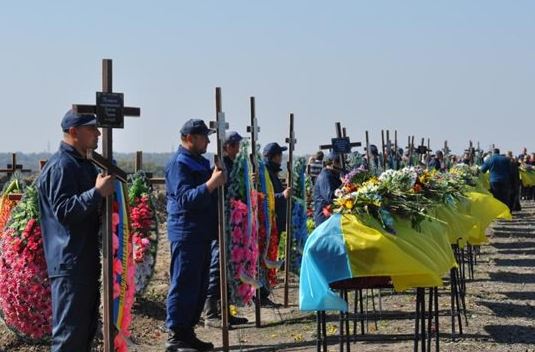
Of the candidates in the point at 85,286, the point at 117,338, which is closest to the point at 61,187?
the point at 85,286

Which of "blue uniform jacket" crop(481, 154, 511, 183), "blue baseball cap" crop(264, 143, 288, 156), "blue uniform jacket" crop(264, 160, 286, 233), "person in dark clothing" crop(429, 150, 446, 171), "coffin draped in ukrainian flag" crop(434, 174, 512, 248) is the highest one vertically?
"person in dark clothing" crop(429, 150, 446, 171)

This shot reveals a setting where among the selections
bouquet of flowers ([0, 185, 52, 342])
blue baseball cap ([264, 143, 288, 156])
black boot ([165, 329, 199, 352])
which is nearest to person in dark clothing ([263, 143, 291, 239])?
blue baseball cap ([264, 143, 288, 156])

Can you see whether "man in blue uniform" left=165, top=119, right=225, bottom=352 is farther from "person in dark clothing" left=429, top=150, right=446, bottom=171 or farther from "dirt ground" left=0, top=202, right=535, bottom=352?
"person in dark clothing" left=429, top=150, right=446, bottom=171

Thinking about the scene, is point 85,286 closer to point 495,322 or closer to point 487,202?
point 495,322

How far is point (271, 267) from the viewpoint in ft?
41.0

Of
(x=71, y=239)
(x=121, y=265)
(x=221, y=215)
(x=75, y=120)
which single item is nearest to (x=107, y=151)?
(x=75, y=120)

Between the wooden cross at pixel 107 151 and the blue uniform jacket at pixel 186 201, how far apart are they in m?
2.64

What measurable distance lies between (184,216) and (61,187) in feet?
9.23

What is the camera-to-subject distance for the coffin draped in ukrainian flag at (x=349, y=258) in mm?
7359

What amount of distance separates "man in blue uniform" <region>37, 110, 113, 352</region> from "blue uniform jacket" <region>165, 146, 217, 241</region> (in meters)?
2.39

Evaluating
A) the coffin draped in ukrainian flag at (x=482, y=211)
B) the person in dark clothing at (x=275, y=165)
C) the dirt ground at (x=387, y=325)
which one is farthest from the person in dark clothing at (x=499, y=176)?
the person in dark clothing at (x=275, y=165)

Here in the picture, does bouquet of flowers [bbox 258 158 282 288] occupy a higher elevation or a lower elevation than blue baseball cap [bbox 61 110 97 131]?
lower

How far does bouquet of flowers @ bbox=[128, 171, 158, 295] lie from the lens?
12148 millimetres

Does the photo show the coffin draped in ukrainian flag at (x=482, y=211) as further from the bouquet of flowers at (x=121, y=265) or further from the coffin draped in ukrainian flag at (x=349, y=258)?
the bouquet of flowers at (x=121, y=265)
